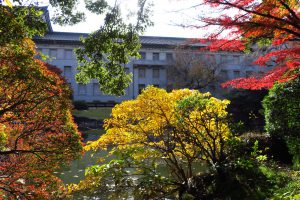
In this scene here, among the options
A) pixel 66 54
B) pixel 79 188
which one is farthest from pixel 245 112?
pixel 66 54

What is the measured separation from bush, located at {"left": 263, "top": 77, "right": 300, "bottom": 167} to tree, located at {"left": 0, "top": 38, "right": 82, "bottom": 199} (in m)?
5.60

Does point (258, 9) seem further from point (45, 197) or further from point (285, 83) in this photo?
point (45, 197)

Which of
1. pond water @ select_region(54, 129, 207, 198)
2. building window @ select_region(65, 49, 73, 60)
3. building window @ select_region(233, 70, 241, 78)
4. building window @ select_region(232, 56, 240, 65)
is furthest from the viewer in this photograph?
building window @ select_region(233, 70, 241, 78)

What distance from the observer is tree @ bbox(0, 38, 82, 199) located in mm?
4797

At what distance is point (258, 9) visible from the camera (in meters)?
5.29

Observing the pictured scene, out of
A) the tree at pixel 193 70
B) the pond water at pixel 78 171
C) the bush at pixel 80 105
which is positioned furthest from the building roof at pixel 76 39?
the pond water at pixel 78 171

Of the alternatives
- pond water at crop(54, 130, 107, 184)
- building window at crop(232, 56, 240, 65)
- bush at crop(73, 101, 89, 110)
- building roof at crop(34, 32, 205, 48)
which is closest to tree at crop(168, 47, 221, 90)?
building roof at crop(34, 32, 205, 48)

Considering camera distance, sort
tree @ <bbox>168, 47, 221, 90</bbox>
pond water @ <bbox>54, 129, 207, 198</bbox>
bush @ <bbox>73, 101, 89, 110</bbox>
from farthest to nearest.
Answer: bush @ <bbox>73, 101, 89, 110</bbox>
tree @ <bbox>168, 47, 221, 90</bbox>
pond water @ <bbox>54, 129, 207, 198</bbox>

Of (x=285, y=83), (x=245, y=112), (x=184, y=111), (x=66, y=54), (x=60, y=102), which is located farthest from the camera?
(x=66, y=54)

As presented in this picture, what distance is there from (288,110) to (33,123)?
6.42 m

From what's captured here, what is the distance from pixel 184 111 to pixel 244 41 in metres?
2.01

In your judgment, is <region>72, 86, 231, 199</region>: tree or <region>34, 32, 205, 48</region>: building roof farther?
<region>34, 32, 205, 48</region>: building roof

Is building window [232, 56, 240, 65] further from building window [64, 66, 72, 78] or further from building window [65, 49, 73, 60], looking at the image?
building window [64, 66, 72, 78]

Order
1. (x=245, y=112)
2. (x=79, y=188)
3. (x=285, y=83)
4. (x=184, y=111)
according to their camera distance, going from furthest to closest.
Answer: (x=245, y=112)
(x=285, y=83)
(x=184, y=111)
(x=79, y=188)
